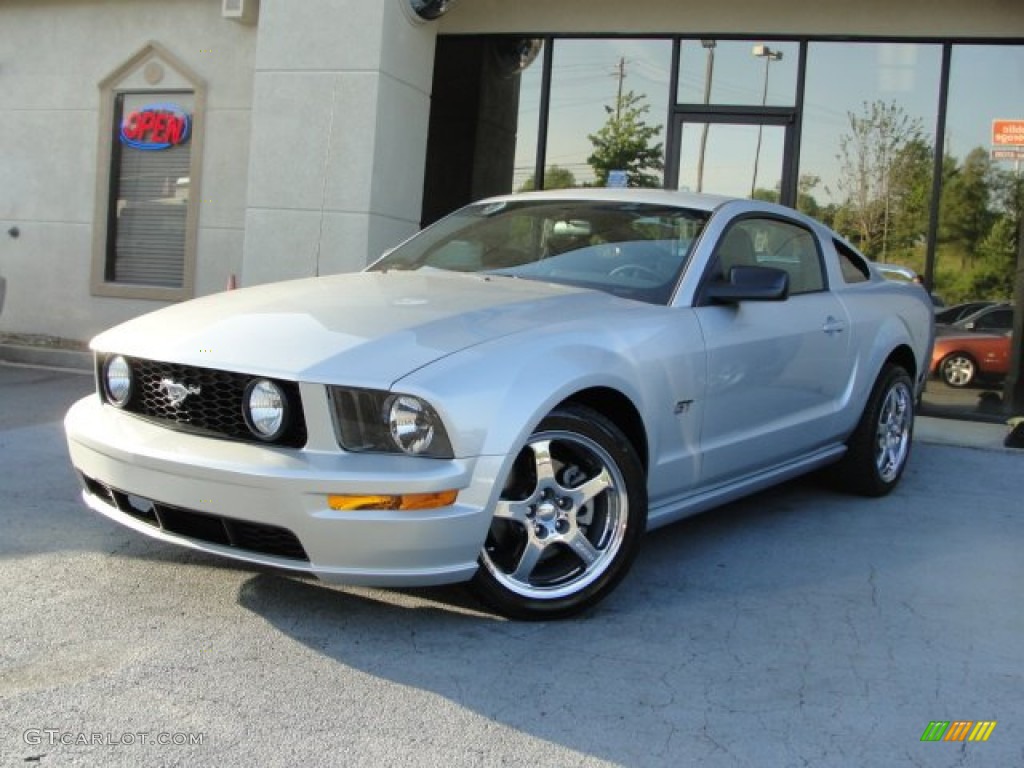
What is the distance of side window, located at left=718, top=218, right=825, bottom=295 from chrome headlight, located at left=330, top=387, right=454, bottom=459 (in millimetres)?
1789

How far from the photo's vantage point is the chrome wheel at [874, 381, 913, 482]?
5539 millimetres

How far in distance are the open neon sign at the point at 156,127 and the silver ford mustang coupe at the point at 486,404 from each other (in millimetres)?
6844

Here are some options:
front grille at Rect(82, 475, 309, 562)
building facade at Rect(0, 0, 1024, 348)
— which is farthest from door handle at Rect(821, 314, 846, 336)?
building facade at Rect(0, 0, 1024, 348)

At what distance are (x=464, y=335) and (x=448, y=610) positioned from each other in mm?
955

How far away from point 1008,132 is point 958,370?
210cm

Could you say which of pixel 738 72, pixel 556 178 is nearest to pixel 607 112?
pixel 556 178

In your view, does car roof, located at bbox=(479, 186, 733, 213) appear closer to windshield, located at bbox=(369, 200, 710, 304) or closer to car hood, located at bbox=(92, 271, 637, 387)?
windshield, located at bbox=(369, 200, 710, 304)

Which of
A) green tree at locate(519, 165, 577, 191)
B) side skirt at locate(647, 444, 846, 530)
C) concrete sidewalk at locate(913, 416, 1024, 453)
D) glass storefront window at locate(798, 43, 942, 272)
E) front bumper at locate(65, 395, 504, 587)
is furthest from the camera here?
green tree at locate(519, 165, 577, 191)

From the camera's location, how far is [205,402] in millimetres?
3309

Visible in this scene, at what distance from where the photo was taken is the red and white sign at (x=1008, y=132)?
9008mm

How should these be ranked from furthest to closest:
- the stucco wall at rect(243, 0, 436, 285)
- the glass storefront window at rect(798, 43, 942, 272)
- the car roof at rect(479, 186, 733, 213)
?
1. the glass storefront window at rect(798, 43, 942, 272)
2. the stucco wall at rect(243, 0, 436, 285)
3. the car roof at rect(479, 186, 733, 213)

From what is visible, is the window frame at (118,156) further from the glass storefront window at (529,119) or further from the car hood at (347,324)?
the car hood at (347,324)

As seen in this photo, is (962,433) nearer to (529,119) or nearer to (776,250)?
(776,250)

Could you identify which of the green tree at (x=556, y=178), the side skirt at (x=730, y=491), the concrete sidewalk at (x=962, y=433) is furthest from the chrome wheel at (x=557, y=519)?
the green tree at (x=556, y=178)
